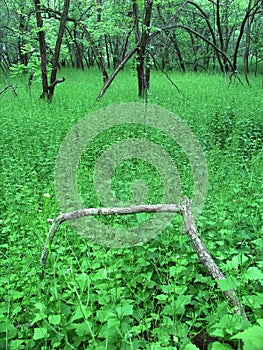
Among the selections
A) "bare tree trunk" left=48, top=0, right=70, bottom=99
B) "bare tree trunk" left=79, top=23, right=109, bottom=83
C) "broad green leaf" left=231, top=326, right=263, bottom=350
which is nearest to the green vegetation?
"broad green leaf" left=231, top=326, right=263, bottom=350

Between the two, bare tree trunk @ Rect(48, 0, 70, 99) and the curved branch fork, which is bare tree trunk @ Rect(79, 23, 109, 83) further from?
the curved branch fork

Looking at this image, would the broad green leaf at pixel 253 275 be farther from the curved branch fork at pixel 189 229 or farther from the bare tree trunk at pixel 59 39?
the bare tree trunk at pixel 59 39

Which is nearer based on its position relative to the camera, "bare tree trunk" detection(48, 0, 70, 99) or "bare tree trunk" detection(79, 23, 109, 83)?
"bare tree trunk" detection(48, 0, 70, 99)

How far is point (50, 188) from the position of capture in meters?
4.82

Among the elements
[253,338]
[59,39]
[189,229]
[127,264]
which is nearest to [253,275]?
[189,229]

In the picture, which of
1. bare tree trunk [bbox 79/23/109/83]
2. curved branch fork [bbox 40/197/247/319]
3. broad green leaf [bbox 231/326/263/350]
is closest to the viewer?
broad green leaf [bbox 231/326/263/350]

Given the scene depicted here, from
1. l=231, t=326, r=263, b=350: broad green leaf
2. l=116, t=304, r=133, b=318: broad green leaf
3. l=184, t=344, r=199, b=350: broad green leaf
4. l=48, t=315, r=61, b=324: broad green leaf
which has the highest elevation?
l=231, t=326, r=263, b=350: broad green leaf

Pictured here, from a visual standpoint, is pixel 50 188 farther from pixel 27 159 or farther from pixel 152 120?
pixel 152 120

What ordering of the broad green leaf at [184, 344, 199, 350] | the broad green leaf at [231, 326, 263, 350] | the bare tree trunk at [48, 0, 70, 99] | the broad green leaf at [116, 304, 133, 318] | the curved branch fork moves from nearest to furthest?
the broad green leaf at [231, 326, 263, 350], the broad green leaf at [184, 344, 199, 350], the broad green leaf at [116, 304, 133, 318], the curved branch fork, the bare tree trunk at [48, 0, 70, 99]

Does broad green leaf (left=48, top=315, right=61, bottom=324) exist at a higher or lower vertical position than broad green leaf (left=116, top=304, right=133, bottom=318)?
higher

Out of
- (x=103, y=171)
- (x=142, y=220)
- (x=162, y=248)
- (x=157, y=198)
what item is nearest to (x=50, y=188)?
(x=103, y=171)

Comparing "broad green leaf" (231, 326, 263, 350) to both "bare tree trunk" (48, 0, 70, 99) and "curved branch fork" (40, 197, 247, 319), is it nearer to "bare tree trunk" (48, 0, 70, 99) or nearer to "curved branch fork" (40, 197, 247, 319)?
"curved branch fork" (40, 197, 247, 319)

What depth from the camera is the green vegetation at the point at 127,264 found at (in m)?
2.14

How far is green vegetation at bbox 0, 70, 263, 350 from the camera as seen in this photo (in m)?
2.14
